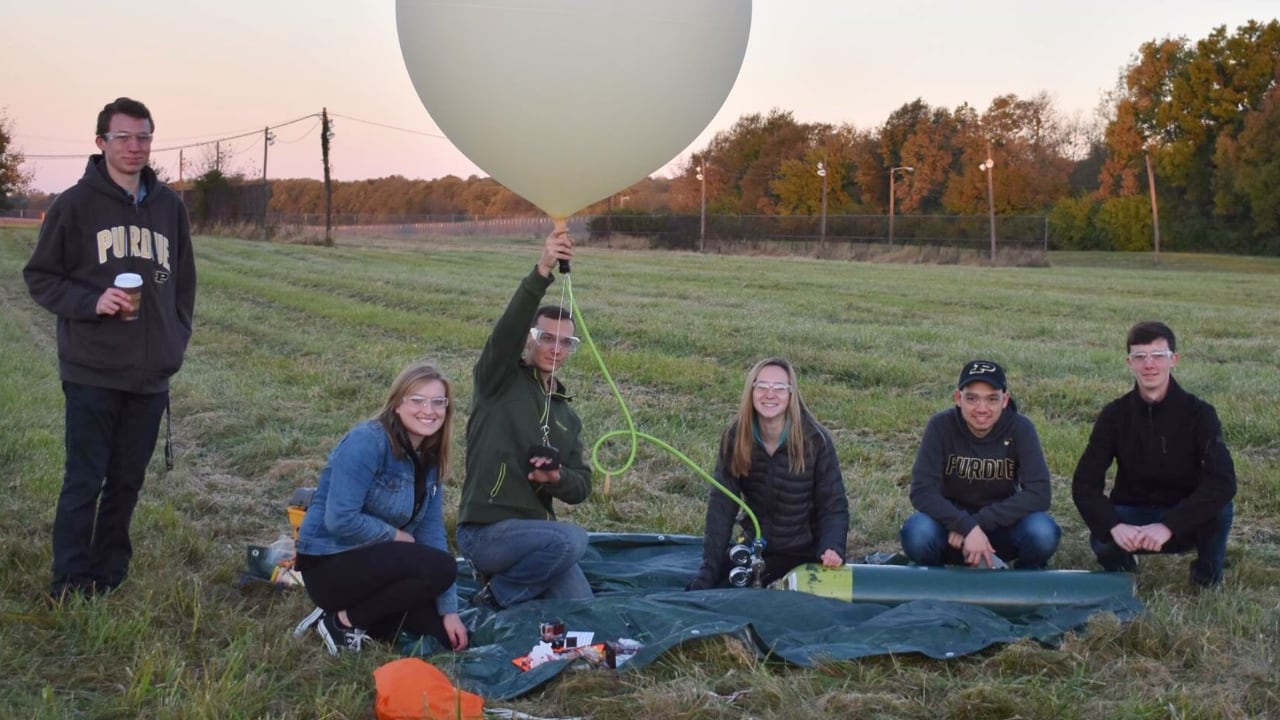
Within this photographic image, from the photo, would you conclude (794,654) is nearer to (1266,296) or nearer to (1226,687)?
(1226,687)

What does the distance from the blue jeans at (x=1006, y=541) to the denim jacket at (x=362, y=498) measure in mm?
1857

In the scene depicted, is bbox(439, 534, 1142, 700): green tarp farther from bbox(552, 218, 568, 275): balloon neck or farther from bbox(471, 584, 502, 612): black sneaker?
bbox(552, 218, 568, 275): balloon neck

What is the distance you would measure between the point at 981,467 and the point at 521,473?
1.88 m

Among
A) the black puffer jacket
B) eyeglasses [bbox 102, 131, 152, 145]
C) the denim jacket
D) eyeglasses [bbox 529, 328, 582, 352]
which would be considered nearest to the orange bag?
the denim jacket

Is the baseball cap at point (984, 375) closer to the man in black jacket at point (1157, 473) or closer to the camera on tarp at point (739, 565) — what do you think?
the man in black jacket at point (1157, 473)

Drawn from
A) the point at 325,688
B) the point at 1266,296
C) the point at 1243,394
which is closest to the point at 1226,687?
the point at 325,688

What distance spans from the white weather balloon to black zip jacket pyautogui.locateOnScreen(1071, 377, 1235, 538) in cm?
210

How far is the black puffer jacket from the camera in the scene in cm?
460

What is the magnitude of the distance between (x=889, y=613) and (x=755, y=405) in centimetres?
101

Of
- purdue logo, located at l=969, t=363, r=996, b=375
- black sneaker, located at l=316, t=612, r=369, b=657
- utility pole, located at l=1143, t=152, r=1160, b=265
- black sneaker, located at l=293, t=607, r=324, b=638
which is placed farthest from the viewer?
utility pole, located at l=1143, t=152, r=1160, b=265

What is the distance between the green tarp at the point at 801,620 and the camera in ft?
11.9

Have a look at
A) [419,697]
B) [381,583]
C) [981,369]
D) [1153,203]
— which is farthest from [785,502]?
[1153,203]

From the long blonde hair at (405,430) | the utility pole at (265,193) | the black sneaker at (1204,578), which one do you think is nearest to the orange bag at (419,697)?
the long blonde hair at (405,430)

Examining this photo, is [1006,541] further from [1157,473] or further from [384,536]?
[384,536]
